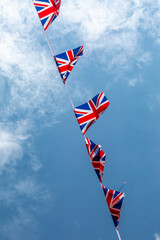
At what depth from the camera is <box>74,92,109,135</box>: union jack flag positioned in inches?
671

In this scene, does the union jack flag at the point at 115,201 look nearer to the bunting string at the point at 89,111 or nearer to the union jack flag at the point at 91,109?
the bunting string at the point at 89,111

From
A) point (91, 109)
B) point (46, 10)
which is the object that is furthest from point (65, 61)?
point (46, 10)

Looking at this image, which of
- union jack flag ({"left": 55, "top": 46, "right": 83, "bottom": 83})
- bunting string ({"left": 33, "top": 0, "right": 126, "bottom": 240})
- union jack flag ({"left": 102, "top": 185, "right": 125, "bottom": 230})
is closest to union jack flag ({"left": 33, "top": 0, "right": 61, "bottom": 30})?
bunting string ({"left": 33, "top": 0, "right": 126, "bottom": 240})

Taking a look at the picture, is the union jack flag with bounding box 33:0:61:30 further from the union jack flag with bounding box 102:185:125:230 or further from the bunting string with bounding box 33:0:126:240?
the union jack flag with bounding box 102:185:125:230

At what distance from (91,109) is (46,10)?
7.85 m

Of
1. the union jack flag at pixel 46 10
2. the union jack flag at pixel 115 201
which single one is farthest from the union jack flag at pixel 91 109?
the union jack flag at pixel 46 10

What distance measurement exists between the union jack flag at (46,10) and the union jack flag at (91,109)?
6.21 metres

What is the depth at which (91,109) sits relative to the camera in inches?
678

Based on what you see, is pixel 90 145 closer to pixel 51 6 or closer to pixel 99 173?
pixel 99 173

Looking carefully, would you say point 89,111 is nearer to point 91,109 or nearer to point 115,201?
point 91,109

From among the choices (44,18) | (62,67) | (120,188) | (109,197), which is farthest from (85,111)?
(120,188)

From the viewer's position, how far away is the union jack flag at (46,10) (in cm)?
1784

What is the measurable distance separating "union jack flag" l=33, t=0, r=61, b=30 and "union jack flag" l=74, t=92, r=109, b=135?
6.21m

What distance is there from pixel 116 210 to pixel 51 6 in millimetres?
14940
